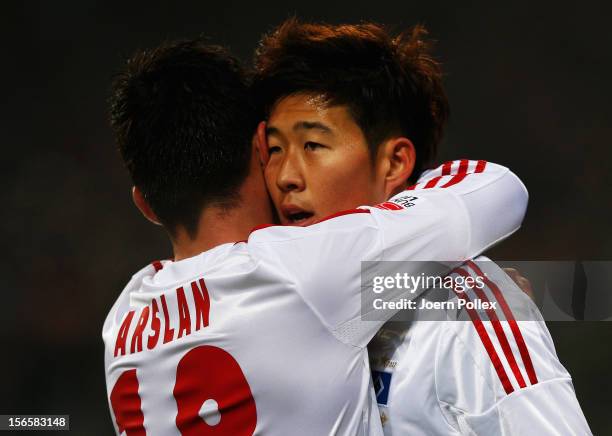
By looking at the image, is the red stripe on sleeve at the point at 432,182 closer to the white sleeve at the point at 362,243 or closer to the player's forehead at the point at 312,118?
the white sleeve at the point at 362,243

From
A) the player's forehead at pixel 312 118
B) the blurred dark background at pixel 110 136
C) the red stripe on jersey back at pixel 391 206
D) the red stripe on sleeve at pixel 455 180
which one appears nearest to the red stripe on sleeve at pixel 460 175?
the red stripe on sleeve at pixel 455 180

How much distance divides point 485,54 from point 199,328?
3.59 m

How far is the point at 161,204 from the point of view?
5.38 feet

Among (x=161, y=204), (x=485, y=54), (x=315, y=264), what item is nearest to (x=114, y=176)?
(x=485, y=54)

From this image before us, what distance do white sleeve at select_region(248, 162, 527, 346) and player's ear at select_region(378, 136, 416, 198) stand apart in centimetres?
22

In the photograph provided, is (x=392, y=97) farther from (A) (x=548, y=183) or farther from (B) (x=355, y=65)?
(A) (x=548, y=183)

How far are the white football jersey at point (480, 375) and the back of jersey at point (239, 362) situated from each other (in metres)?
0.08

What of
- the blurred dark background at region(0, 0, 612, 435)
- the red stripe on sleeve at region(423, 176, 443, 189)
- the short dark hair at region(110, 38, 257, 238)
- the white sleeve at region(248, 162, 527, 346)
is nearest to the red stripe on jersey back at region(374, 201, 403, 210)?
the white sleeve at region(248, 162, 527, 346)

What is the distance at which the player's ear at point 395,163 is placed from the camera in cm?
168

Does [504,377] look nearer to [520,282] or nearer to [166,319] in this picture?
[520,282]

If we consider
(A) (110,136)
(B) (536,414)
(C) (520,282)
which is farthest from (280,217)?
(A) (110,136)

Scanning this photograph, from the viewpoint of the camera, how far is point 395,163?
1700mm

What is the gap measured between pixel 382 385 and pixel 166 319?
0.44 meters

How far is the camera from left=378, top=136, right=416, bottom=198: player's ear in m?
1.68
